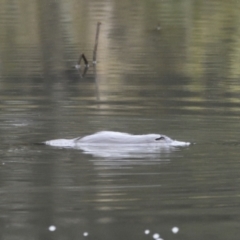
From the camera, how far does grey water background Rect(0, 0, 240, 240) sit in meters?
8.20

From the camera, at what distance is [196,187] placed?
942cm

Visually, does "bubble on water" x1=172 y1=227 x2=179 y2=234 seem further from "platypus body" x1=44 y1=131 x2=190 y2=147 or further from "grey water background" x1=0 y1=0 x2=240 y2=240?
"platypus body" x1=44 y1=131 x2=190 y2=147

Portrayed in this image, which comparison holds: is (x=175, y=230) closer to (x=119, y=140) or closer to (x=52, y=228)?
(x=52, y=228)

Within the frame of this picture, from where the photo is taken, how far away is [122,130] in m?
12.7

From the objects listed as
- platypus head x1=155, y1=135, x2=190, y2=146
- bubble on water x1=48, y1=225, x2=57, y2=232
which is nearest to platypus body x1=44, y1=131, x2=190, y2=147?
platypus head x1=155, y1=135, x2=190, y2=146

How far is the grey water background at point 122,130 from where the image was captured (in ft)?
26.9

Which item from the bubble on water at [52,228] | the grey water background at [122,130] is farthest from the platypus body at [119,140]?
the bubble on water at [52,228]

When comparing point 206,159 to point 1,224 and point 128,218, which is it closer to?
point 128,218

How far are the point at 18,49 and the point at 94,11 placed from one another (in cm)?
1390

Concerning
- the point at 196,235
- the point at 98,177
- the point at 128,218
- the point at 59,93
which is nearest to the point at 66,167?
the point at 98,177

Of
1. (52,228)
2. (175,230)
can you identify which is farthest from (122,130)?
(175,230)

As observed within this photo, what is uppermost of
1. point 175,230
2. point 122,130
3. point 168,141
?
point 175,230

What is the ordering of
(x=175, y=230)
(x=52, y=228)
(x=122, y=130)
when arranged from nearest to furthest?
(x=175, y=230), (x=52, y=228), (x=122, y=130)

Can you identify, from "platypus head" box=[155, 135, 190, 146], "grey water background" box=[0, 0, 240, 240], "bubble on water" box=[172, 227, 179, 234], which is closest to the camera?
"bubble on water" box=[172, 227, 179, 234]
